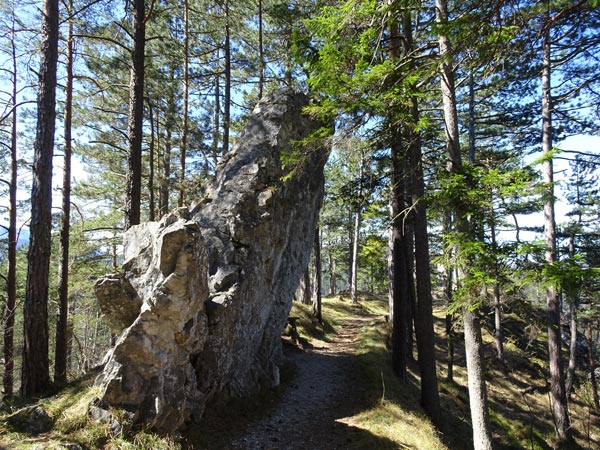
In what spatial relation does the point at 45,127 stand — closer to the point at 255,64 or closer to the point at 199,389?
the point at 199,389

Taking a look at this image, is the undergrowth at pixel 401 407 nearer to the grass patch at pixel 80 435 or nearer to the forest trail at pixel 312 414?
the grass patch at pixel 80 435

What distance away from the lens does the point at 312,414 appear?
884cm

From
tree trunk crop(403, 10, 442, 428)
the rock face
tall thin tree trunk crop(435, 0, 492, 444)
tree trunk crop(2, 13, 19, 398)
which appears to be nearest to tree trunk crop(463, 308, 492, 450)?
tall thin tree trunk crop(435, 0, 492, 444)

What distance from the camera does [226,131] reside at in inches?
623

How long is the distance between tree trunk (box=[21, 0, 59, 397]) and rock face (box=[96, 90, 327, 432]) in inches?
65.2

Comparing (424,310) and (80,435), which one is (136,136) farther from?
A: (424,310)

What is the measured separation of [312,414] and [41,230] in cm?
760

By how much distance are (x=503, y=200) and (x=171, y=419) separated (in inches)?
275

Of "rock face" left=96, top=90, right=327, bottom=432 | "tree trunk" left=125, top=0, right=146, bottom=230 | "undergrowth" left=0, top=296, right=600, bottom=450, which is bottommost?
"undergrowth" left=0, top=296, right=600, bottom=450

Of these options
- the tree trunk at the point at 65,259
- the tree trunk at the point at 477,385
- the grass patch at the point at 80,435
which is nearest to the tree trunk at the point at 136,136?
the tree trunk at the point at 65,259

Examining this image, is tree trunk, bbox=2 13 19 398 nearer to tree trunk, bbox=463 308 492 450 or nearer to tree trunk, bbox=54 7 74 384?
tree trunk, bbox=54 7 74 384

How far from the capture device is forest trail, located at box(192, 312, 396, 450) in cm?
717

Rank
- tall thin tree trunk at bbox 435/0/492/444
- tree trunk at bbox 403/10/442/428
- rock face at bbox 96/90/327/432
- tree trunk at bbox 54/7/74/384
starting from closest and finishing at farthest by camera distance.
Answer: rock face at bbox 96/90/327/432, tall thin tree trunk at bbox 435/0/492/444, tree trunk at bbox 403/10/442/428, tree trunk at bbox 54/7/74/384

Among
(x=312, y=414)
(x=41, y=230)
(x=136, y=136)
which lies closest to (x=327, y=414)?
(x=312, y=414)
